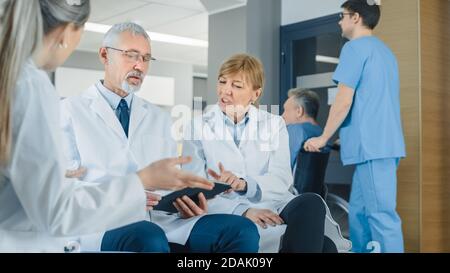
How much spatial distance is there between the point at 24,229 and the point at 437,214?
1807 millimetres

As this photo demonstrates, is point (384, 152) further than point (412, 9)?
No

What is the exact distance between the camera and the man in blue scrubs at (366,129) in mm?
2338

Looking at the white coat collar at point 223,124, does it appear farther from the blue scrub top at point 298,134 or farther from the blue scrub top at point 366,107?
the blue scrub top at point 366,107

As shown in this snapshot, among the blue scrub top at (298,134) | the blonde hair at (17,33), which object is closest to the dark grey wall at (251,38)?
the blue scrub top at (298,134)

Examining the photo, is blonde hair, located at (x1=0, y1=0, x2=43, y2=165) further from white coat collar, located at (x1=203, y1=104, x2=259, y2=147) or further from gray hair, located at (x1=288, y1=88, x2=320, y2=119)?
gray hair, located at (x1=288, y1=88, x2=320, y2=119)

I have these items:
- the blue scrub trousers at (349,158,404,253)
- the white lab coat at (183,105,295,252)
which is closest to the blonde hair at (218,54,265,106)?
the white lab coat at (183,105,295,252)

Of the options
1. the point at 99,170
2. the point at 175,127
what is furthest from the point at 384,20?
the point at 99,170

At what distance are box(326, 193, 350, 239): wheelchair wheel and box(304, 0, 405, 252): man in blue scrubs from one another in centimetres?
3

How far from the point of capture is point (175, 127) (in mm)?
2025

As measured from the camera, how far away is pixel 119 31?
193cm

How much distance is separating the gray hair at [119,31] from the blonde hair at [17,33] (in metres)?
0.16

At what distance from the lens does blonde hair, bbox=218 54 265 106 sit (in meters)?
2.12
